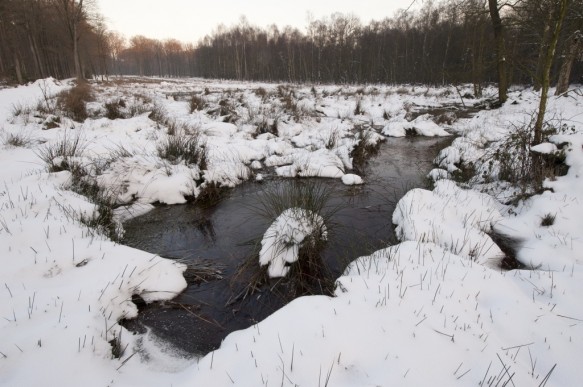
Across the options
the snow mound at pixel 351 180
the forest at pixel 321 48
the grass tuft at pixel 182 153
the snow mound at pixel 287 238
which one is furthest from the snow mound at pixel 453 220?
the forest at pixel 321 48

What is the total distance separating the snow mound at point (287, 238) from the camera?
3.34m

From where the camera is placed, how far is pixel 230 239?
4074 millimetres

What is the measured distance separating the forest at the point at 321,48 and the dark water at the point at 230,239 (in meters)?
8.07

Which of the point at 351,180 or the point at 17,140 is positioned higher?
the point at 17,140

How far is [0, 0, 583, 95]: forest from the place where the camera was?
18422mm

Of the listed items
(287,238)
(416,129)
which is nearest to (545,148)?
(287,238)

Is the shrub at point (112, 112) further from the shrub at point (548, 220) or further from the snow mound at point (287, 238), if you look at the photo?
the shrub at point (548, 220)

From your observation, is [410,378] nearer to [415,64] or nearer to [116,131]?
[116,131]

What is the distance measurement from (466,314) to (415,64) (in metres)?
36.2

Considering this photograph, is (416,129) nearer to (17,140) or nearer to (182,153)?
(182,153)

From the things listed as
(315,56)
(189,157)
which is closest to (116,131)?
(189,157)

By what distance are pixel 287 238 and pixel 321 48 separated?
43.7 meters

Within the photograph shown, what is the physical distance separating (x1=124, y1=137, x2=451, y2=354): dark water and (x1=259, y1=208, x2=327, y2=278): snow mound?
265 millimetres

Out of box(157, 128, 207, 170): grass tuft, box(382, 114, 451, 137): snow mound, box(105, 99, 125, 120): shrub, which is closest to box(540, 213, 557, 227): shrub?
box(157, 128, 207, 170): grass tuft
